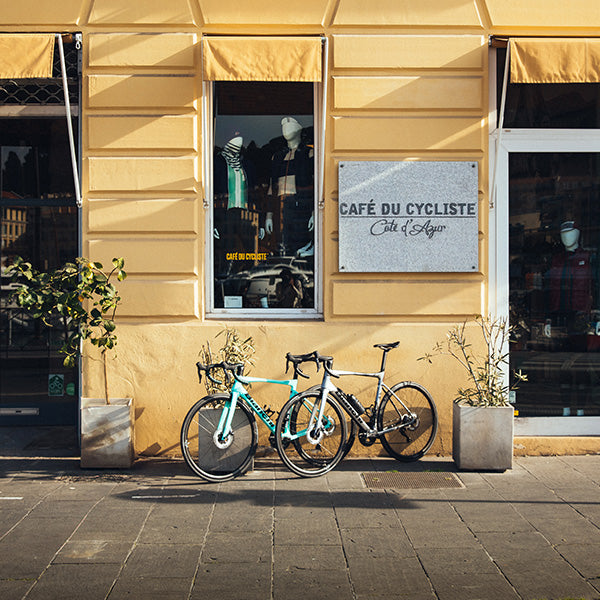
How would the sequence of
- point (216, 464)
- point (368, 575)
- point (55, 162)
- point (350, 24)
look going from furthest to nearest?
point (55, 162) → point (350, 24) → point (216, 464) → point (368, 575)

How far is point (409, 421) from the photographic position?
6.85 meters

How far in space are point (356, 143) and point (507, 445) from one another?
10.0 ft

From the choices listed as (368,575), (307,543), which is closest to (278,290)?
(307,543)

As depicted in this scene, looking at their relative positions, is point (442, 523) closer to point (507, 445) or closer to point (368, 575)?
point (368, 575)

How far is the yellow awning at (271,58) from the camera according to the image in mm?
6785

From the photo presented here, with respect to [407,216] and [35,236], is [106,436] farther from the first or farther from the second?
[407,216]

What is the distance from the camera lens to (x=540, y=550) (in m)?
4.67

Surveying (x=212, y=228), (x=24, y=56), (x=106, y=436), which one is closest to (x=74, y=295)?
(x=106, y=436)

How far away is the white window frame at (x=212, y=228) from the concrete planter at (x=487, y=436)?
5.67ft

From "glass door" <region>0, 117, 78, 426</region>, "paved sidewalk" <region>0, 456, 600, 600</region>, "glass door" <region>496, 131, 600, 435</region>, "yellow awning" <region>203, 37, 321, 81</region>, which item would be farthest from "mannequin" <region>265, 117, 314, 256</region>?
"glass door" <region>0, 117, 78, 426</region>

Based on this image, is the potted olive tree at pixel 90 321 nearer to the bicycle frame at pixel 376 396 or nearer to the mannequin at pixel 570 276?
the bicycle frame at pixel 376 396

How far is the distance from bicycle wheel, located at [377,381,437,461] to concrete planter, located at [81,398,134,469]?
2.26 meters

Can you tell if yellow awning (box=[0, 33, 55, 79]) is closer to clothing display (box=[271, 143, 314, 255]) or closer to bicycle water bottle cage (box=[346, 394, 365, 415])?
clothing display (box=[271, 143, 314, 255])

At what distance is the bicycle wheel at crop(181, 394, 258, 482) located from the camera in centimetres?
633
